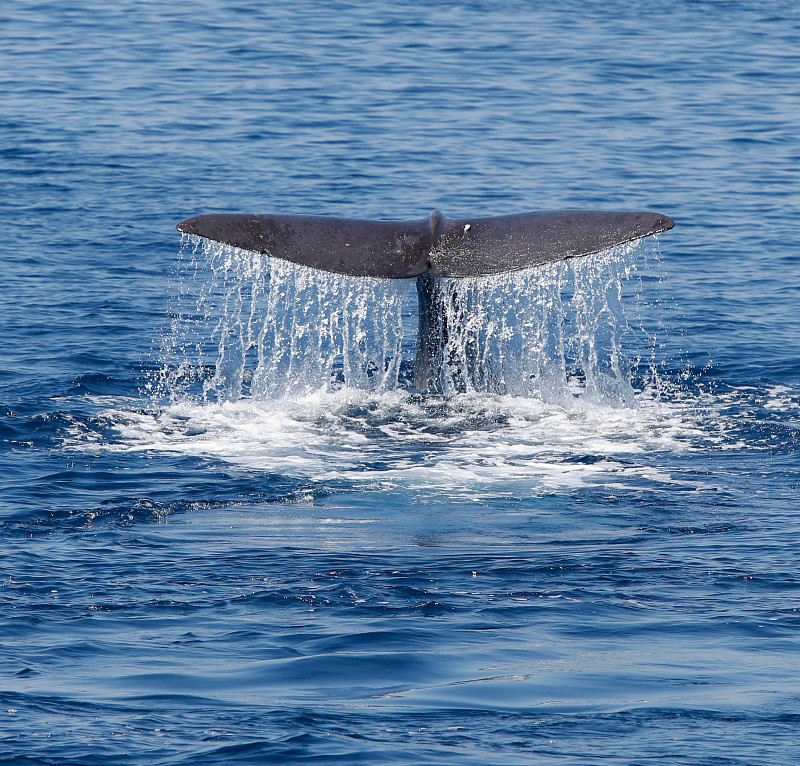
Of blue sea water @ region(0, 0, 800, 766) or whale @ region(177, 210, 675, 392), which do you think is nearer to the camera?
blue sea water @ region(0, 0, 800, 766)

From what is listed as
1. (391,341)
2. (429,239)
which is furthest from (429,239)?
(391,341)

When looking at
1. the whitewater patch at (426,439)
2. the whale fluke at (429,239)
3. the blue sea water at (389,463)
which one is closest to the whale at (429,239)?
the whale fluke at (429,239)

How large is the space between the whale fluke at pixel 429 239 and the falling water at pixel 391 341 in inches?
7.8

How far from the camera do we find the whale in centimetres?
1002

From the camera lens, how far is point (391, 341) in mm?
14484

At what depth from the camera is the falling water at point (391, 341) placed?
1176 centimetres

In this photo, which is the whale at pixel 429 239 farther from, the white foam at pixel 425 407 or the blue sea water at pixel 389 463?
the blue sea water at pixel 389 463

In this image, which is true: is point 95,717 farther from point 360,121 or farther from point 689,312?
point 360,121

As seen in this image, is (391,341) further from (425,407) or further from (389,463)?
(389,463)

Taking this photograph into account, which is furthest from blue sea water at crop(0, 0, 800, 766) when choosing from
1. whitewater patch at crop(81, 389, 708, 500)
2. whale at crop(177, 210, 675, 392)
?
whale at crop(177, 210, 675, 392)

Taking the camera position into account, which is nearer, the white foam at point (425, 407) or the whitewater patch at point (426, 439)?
the whitewater patch at point (426, 439)

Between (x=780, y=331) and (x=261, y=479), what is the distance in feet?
23.5

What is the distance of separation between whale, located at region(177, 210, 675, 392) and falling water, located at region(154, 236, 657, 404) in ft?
0.67

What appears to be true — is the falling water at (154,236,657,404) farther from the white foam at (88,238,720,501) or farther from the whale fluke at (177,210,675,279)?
the whale fluke at (177,210,675,279)
